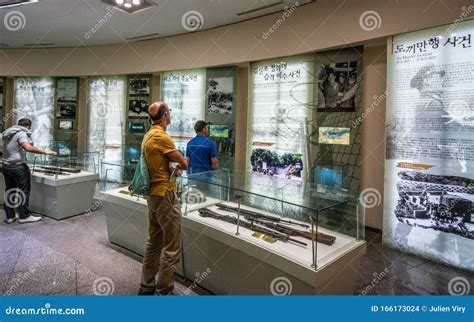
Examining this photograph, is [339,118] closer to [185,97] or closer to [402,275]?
[402,275]

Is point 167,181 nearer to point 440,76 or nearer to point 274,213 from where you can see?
point 274,213

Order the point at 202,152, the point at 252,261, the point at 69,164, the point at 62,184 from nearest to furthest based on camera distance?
the point at 252,261, the point at 202,152, the point at 62,184, the point at 69,164

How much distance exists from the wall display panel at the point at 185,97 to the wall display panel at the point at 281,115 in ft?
3.73

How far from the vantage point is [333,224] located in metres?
2.02

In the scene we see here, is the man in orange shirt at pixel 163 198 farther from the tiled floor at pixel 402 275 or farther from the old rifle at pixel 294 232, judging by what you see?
the tiled floor at pixel 402 275

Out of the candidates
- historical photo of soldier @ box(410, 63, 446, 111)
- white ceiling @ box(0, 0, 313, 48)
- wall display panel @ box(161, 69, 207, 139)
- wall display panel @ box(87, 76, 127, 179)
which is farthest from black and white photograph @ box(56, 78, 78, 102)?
historical photo of soldier @ box(410, 63, 446, 111)

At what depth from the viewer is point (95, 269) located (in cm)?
269

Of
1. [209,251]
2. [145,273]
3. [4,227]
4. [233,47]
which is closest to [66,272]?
[145,273]

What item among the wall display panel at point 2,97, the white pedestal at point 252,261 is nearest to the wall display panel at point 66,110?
the wall display panel at point 2,97

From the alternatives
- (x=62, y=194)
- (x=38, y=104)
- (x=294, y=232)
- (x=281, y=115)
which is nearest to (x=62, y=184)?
(x=62, y=194)

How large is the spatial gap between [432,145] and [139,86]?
5282mm

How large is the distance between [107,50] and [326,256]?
20.5 ft

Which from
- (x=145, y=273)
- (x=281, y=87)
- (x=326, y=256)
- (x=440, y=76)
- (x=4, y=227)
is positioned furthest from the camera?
(x=281, y=87)

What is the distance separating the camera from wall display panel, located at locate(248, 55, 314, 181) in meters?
4.24
